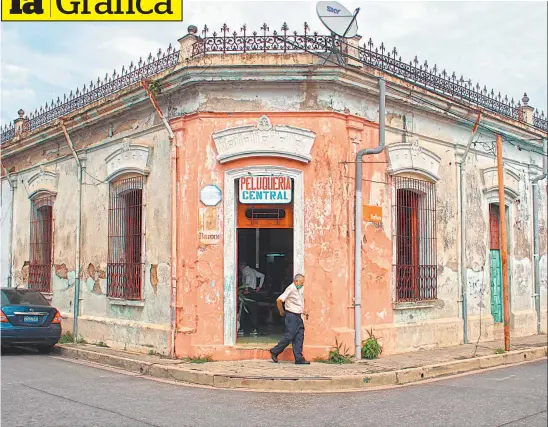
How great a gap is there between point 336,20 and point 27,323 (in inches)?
312

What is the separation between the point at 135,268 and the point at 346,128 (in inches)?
188

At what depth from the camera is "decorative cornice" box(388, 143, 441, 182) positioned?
12.7 meters

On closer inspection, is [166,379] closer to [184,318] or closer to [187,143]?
[184,318]

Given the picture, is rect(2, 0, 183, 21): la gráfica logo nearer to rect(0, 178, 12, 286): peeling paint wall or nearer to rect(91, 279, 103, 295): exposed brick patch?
rect(91, 279, 103, 295): exposed brick patch

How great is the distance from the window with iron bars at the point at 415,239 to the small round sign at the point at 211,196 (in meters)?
3.40

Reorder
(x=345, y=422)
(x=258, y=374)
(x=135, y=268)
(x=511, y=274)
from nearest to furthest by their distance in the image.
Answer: (x=345, y=422) < (x=258, y=374) < (x=135, y=268) < (x=511, y=274)

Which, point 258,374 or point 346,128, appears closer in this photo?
point 258,374

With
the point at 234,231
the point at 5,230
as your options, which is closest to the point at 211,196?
the point at 234,231

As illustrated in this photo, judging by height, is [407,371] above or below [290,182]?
below

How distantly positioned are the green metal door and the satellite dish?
22.6ft

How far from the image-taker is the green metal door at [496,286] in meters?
15.5

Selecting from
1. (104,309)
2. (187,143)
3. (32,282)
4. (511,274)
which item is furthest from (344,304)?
(32,282)

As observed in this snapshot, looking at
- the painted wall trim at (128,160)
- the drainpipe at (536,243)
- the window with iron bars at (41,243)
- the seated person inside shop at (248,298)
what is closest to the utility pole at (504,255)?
the drainpipe at (536,243)

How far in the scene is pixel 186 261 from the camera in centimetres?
1153
